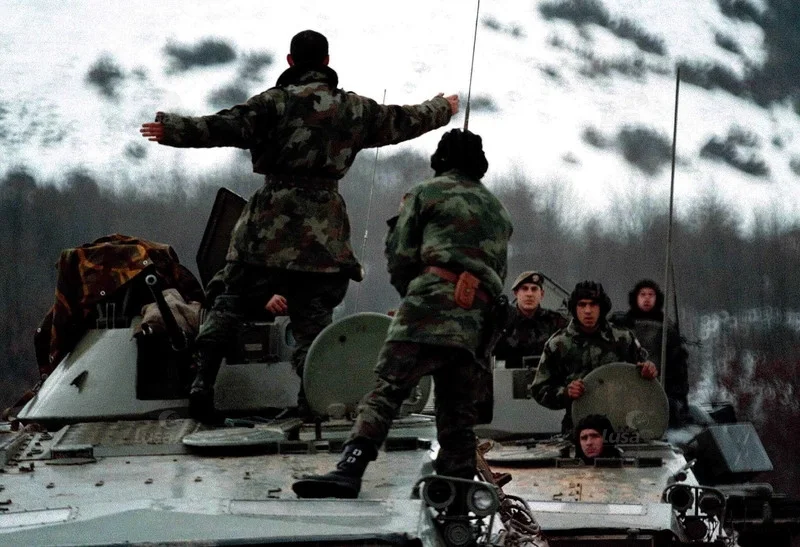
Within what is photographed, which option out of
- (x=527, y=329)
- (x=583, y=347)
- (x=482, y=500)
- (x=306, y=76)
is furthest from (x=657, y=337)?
(x=482, y=500)

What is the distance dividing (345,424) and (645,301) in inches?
318

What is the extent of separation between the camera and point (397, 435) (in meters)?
11.3

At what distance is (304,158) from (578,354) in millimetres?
4469

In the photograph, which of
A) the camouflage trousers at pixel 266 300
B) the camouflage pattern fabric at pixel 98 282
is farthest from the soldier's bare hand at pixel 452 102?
the camouflage pattern fabric at pixel 98 282

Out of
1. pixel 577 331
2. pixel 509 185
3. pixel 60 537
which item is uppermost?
pixel 509 185

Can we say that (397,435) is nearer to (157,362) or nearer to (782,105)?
(157,362)

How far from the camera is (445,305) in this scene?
10859 mm

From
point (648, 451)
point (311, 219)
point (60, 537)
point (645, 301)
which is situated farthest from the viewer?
point (645, 301)

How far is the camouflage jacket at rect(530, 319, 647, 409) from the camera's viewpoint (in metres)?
16.4

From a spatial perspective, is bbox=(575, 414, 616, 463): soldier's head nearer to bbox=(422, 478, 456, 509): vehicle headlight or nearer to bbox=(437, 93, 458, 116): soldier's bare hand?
bbox=(437, 93, 458, 116): soldier's bare hand

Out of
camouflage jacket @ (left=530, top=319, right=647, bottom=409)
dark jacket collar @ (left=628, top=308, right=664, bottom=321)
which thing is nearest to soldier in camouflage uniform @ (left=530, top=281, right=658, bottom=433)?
camouflage jacket @ (left=530, top=319, right=647, bottom=409)

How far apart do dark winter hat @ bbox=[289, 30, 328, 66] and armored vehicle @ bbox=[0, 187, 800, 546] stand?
1231mm

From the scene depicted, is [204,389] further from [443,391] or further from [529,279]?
[529,279]

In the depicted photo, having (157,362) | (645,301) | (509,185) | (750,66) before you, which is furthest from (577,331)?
(750,66)
